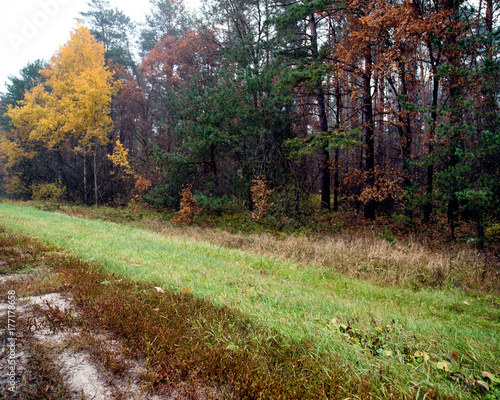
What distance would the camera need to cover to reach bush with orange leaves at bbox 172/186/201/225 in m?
16.3

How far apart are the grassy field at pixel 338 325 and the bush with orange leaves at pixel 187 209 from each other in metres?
9.26

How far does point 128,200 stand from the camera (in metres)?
24.4

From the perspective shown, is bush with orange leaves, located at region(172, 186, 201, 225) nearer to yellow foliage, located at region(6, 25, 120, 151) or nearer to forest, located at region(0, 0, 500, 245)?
forest, located at region(0, 0, 500, 245)

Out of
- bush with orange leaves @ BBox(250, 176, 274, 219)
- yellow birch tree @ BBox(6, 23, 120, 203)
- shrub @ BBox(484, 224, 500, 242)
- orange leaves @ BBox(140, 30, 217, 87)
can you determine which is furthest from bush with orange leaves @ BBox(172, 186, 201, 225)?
shrub @ BBox(484, 224, 500, 242)

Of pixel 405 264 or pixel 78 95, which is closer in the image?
pixel 405 264

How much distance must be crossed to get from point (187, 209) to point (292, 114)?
8464 mm

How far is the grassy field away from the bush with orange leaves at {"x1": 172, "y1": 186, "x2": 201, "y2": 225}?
30.4 ft

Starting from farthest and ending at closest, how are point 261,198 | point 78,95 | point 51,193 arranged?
point 51,193
point 78,95
point 261,198

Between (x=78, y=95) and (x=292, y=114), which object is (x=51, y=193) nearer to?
(x=78, y=95)

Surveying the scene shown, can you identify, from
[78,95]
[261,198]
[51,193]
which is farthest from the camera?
[51,193]

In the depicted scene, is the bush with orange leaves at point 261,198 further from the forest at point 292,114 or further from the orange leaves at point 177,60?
the orange leaves at point 177,60

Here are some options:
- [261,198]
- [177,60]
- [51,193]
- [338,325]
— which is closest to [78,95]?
[177,60]

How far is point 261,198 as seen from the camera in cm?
1487

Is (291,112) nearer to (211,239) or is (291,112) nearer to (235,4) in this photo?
(235,4)
